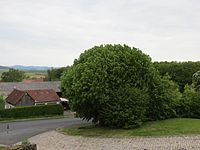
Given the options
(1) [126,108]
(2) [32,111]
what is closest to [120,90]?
(1) [126,108]

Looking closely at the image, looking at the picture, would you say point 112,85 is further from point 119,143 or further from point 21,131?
point 21,131

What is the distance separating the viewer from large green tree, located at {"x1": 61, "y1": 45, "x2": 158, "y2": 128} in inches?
1229

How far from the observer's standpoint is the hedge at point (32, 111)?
4844 cm

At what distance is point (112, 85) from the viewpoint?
31.9 meters

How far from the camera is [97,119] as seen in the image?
34125 mm

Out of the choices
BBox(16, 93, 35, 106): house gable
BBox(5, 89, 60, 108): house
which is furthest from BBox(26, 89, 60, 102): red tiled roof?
BBox(16, 93, 35, 106): house gable

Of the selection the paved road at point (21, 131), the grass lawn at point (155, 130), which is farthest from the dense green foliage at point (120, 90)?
the paved road at point (21, 131)

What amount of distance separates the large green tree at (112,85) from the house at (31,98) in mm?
23510

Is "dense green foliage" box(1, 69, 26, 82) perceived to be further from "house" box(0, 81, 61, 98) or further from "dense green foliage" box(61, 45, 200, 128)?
"dense green foliage" box(61, 45, 200, 128)

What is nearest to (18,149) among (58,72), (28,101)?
(28,101)

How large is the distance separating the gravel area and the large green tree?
10.3 feet

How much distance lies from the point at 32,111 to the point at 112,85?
21126 millimetres

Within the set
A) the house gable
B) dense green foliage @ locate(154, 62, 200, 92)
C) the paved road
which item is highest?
dense green foliage @ locate(154, 62, 200, 92)

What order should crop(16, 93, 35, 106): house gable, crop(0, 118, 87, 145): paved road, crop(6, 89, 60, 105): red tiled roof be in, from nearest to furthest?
crop(0, 118, 87, 145): paved road
crop(16, 93, 35, 106): house gable
crop(6, 89, 60, 105): red tiled roof
